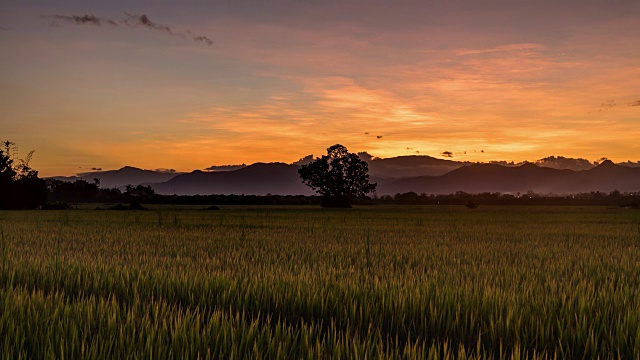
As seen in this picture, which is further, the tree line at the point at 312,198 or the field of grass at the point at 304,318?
the tree line at the point at 312,198

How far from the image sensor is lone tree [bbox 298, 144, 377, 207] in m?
86.8

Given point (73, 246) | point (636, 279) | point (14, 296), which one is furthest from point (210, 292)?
point (73, 246)

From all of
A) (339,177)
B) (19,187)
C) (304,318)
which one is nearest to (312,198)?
(339,177)

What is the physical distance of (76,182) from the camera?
414ft

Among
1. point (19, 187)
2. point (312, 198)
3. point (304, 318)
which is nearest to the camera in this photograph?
point (304, 318)

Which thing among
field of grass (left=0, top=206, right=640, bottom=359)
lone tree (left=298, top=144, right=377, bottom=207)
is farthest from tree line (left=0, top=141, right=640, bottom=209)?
field of grass (left=0, top=206, right=640, bottom=359)

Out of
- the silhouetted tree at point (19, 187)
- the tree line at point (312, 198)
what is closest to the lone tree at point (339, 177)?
the tree line at point (312, 198)

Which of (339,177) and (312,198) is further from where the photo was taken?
(312,198)

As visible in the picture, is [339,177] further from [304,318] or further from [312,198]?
[304,318]

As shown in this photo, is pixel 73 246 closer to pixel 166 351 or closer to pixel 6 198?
pixel 166 351

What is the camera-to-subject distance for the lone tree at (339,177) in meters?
86.8

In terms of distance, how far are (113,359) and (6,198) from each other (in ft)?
242

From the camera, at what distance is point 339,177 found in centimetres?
8781

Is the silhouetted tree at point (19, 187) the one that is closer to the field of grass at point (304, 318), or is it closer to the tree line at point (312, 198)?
the tree line at point (312, 198)
